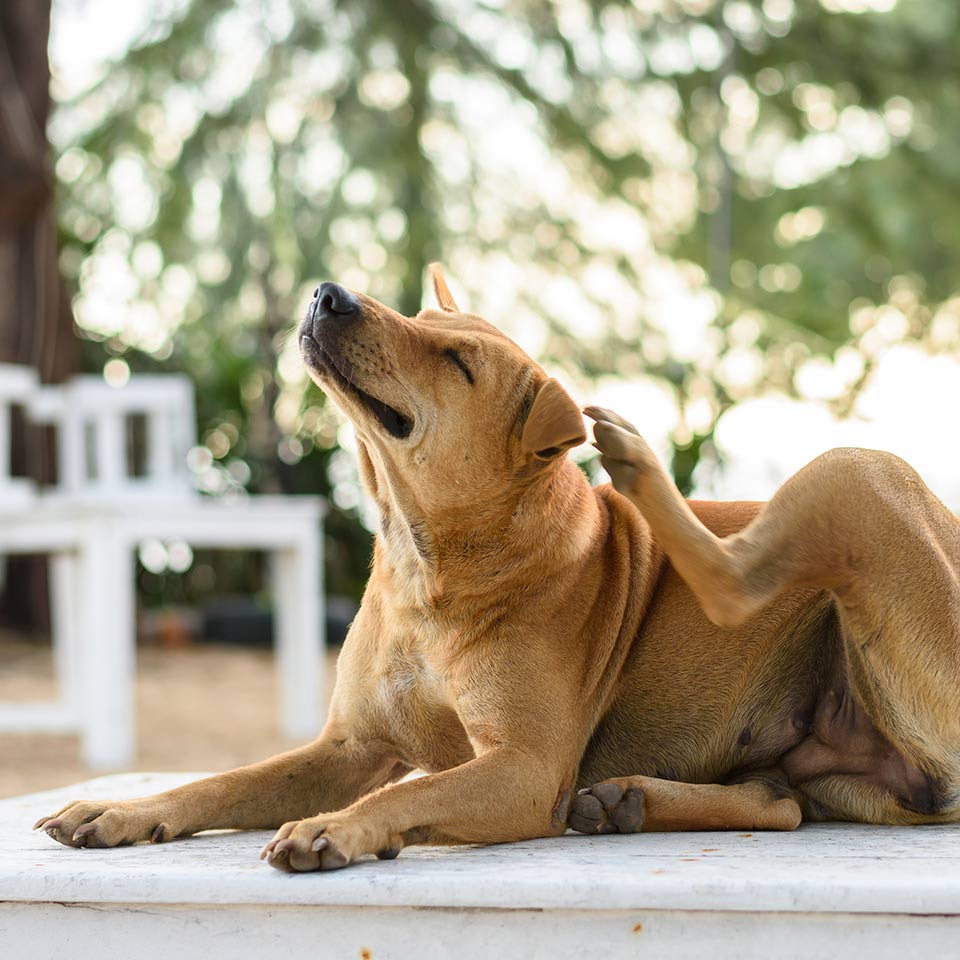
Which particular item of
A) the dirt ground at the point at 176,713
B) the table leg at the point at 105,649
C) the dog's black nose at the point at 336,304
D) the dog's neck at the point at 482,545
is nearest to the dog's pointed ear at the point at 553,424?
the dog's neck at the point at 482,545

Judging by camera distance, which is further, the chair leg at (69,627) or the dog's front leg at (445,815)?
the chair leg at (69,627)

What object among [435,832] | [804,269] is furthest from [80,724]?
[804,269]

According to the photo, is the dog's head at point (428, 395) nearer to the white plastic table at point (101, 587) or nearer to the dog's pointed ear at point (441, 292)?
the dog's pointed ear at point (441, 292)

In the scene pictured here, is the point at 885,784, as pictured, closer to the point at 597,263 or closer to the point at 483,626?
the point at 483,626

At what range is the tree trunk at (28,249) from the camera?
906 centimetres

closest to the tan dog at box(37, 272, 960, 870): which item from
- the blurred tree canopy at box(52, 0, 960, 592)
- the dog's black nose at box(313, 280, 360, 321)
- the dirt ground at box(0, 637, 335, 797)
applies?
the dog's black nose at box(313, 280, 360, 321)

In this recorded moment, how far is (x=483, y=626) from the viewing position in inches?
99.2

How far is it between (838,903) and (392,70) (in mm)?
11043

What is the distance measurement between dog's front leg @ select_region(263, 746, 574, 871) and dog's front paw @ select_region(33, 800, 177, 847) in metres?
0.47

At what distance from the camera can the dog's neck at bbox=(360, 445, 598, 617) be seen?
257 cm

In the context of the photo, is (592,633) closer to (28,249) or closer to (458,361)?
(458,361)

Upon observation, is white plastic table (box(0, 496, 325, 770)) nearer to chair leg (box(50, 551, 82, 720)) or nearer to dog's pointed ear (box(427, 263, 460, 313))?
chair leg (box(50, 551, 82, 720))

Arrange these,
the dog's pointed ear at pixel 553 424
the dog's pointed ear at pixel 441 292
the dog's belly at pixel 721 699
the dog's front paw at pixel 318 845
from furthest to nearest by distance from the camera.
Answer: the dog's pointed ear at pixel 441 292, the dog's belly at pixel 721 699, the dog's pointed ear at pixel 553 424, the dog's front paw at pixel 318 845

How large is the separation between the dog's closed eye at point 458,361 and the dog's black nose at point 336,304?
202mm
